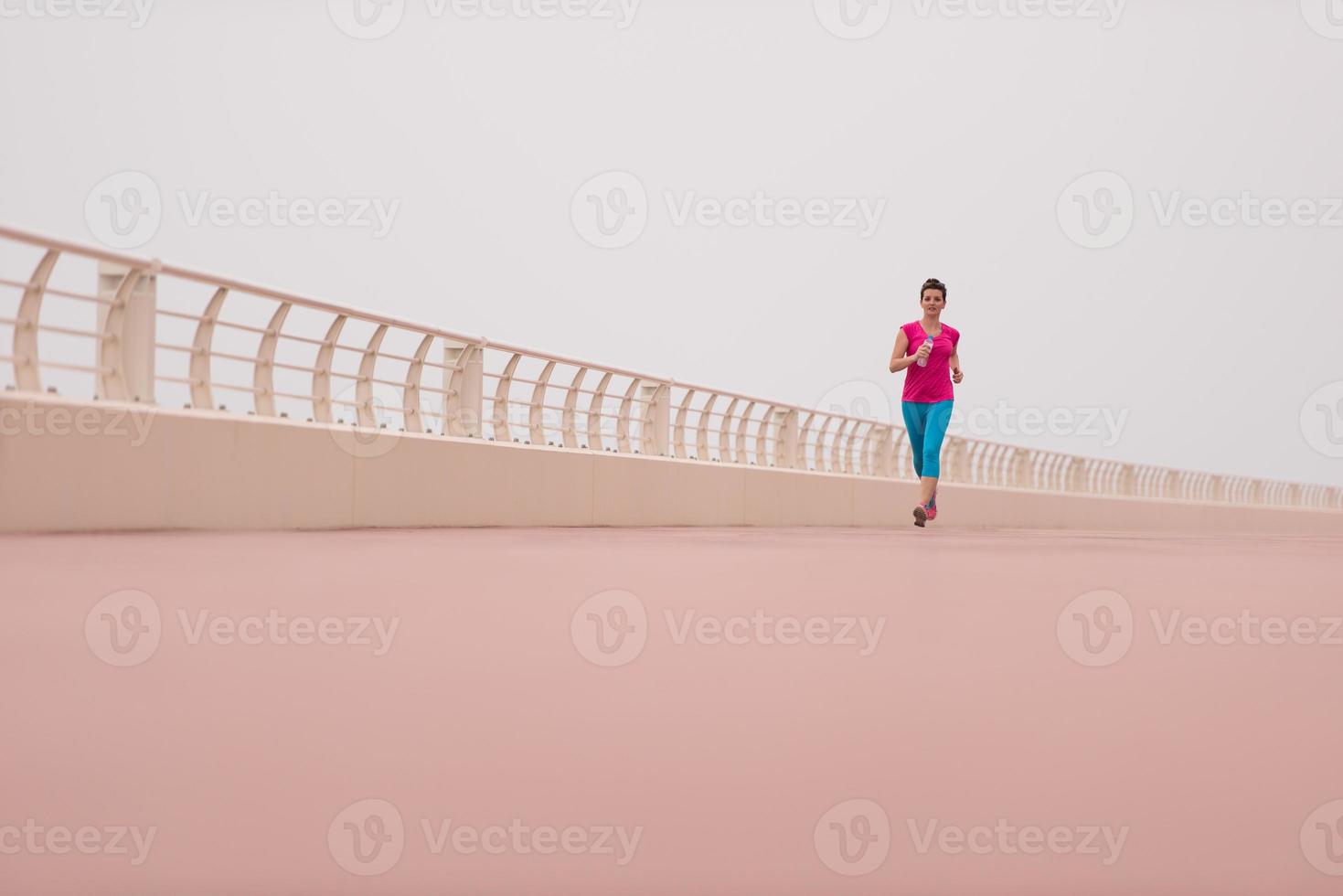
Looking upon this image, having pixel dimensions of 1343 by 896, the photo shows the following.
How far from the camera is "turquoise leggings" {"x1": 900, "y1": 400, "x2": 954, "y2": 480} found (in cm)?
1370

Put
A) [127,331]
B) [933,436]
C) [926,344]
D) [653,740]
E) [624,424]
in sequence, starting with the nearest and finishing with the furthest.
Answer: [653,740] → [127,331] → [926,344] → [933,436] → [624,424]

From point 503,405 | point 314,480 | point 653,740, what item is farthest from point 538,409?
point 653,740

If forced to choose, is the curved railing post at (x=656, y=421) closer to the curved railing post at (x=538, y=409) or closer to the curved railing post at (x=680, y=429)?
the curved railing post at (x=680, y=429)

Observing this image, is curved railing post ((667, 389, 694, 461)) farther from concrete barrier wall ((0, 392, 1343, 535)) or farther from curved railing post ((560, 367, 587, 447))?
curved railing post ((560, 367, 587, 447))

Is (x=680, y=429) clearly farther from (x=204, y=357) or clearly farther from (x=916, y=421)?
(x=204, y=357)

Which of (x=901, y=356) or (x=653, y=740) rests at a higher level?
(x=901, y=356)

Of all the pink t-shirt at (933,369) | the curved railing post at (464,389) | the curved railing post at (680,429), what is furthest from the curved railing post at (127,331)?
the curved railing post at (680,429)

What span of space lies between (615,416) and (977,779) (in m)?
12.5

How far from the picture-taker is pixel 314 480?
Answer: 10.1 m

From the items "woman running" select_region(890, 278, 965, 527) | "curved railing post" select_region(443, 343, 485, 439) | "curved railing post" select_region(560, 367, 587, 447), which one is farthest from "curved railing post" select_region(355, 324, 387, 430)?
"woman running" select_region(890, 278, 965, 527)

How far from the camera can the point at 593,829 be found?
220 centimetres

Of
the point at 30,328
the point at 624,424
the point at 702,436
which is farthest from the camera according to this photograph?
the point at 702,436

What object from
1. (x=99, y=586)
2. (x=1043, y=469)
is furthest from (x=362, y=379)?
(x=1043, y=469)

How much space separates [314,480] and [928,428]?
18.2 ft
